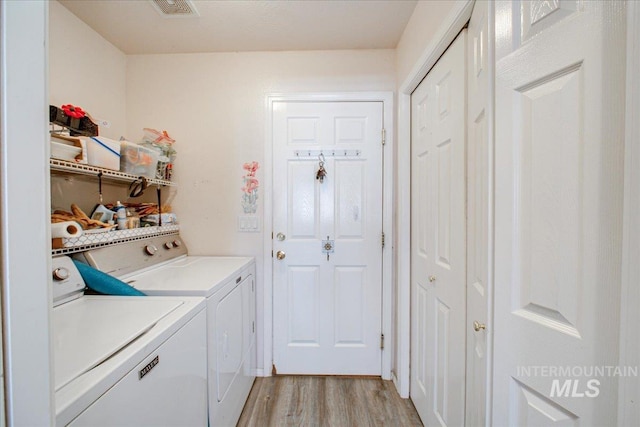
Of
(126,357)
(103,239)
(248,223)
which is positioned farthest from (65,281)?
(248,223)

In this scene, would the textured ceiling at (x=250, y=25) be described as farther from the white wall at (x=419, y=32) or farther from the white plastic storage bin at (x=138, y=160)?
the white plastic storage bin at (x=138, y=160)

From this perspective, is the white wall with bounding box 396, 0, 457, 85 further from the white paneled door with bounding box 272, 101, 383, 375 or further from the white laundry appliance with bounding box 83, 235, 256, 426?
the white laundry appliance with bounding box 83, 235, 256, 426

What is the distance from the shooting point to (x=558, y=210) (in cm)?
60

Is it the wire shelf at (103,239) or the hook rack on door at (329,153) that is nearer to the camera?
the wire shelf at (103,239)

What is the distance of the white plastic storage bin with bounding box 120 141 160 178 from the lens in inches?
59.2

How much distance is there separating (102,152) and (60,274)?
2.12 ft

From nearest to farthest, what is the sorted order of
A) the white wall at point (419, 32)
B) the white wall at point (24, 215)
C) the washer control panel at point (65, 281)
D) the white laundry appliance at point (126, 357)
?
the white wall at point (24, 215) < the white laundry appliance at point (126, 357) < the washer control panel at point (65, 281) < the white wall at point (419, 32)

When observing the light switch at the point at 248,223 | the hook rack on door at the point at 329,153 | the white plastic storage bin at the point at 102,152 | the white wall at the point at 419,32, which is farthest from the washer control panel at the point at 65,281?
the white wall at the point at 419,32

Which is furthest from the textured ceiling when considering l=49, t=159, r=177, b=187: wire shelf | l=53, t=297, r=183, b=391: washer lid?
l=53, t=297, r=183, b=391: washer lid

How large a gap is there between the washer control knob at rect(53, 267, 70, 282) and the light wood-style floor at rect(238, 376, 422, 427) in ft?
4.08

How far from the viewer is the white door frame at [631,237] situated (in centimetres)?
45

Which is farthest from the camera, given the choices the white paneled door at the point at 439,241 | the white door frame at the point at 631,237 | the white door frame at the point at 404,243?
the white door frame at the point at 404,243

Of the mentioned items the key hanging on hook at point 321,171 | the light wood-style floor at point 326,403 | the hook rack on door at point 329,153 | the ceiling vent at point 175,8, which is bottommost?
the light wood-style floor at point 326,403

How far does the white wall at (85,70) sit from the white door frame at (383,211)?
114cm
